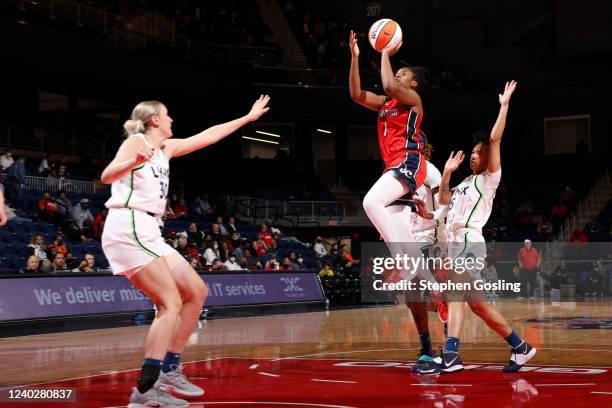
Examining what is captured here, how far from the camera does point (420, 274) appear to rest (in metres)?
6.68

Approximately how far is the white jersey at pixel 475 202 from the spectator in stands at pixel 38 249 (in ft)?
31.7

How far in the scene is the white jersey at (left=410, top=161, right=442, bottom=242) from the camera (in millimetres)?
7465

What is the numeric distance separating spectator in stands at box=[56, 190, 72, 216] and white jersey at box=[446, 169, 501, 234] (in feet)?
42.2

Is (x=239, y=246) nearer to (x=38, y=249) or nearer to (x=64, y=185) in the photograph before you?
(x=64, y=185)

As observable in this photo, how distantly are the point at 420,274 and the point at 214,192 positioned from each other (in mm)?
22716

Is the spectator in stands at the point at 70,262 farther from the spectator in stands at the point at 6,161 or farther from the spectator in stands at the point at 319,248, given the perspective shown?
the spectator in stands at the point at 319,248

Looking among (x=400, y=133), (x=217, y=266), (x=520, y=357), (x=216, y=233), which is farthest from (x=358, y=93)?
(x=216, y=233)

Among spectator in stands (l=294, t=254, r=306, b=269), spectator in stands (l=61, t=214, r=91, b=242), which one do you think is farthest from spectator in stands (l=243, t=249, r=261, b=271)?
spectator in stands (l=61, t=214, r=91, b=242)

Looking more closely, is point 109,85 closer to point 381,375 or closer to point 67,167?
point 67,167

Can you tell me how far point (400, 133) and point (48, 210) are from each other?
1258 centimetres

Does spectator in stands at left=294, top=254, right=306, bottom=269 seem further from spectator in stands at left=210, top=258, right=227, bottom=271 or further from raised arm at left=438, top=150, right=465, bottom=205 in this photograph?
raised arm at left=438, top=150, right=465, bottom=205

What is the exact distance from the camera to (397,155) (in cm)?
674

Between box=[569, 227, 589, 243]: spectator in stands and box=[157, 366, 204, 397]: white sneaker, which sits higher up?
box=[569, 227, 589, 243]: spectator in stands

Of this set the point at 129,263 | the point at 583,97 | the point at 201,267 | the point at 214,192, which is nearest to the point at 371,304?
the point at 201,267
